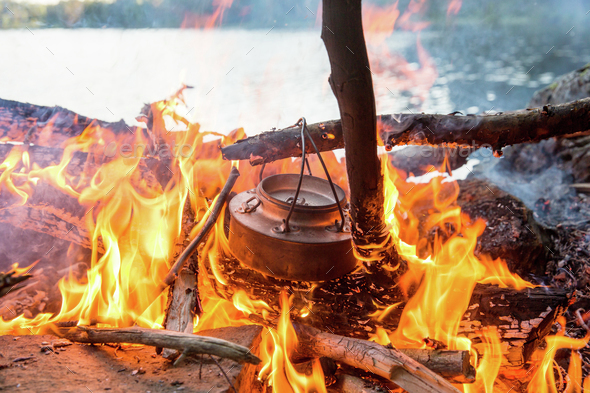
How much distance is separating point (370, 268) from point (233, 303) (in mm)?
1187

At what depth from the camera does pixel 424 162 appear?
16.5 feet

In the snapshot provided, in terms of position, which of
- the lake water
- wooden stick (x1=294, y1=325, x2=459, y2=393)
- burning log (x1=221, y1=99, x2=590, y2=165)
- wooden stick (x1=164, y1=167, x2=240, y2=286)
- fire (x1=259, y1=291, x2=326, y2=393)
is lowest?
fire (x1=259, y1=291, x2=326, y2=393)

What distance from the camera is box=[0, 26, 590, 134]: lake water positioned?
655 cm

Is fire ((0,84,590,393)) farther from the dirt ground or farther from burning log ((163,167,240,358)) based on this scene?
the dirt ground

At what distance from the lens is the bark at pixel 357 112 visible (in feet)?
5.30

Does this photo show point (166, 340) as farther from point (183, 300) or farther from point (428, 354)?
point (428, 354)

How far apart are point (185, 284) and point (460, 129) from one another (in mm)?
2629

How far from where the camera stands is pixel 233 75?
10656 mm

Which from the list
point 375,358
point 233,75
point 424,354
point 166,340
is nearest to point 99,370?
point 166,340

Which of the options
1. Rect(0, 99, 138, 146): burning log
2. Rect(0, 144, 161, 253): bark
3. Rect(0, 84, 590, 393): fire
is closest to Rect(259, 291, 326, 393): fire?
Rect(0, 84, 590, 393): fire

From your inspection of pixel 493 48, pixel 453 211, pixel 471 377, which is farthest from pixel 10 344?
pixel 493 48

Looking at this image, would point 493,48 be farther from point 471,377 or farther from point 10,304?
point 10,304

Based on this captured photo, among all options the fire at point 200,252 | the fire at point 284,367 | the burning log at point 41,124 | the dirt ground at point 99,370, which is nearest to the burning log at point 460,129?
the fire at point 200,252

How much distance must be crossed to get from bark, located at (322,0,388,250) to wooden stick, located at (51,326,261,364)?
1057 mm
